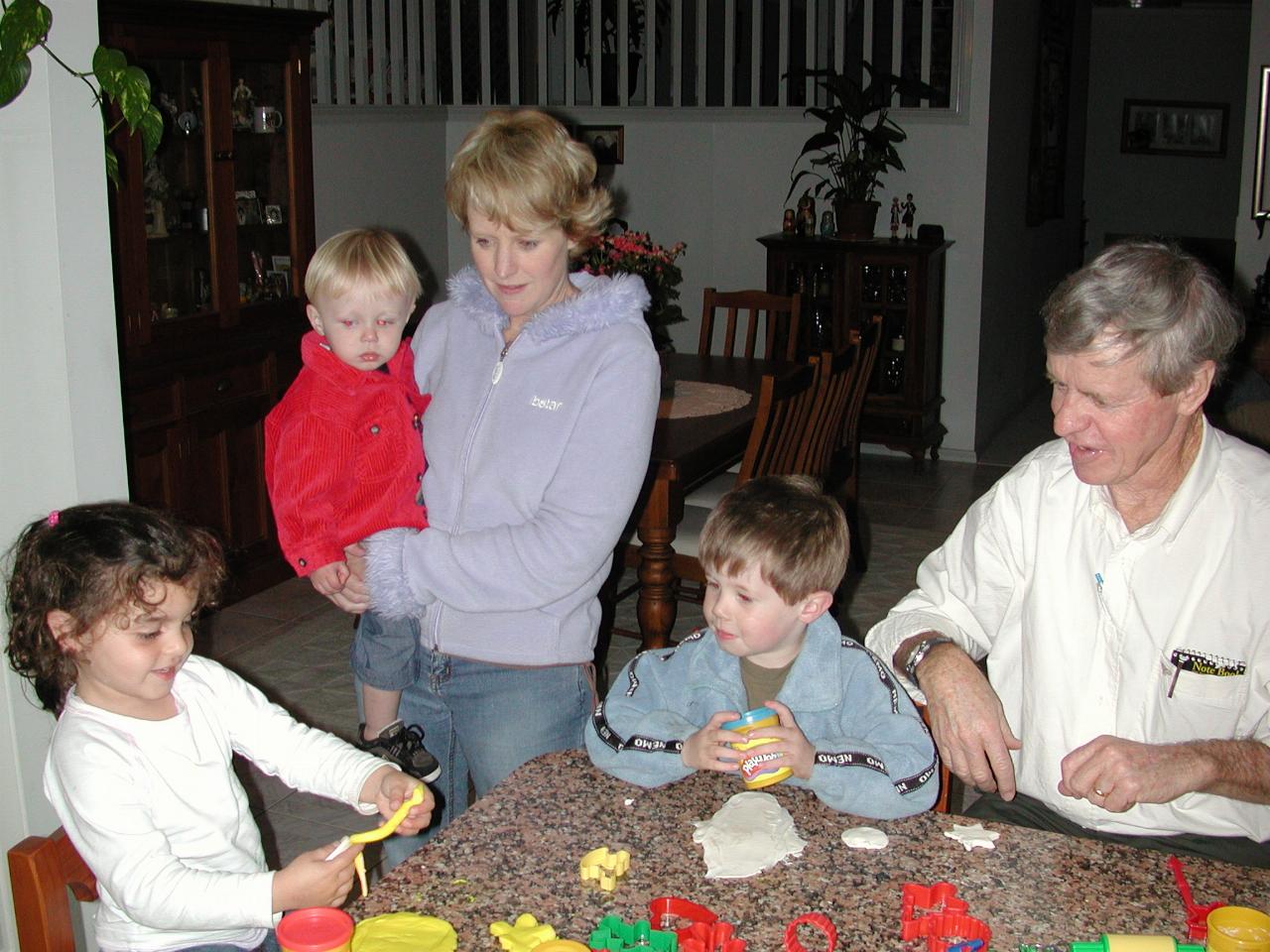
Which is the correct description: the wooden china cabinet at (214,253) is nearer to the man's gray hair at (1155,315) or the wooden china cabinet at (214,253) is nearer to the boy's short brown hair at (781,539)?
the boy's short brown hair at (781,539)

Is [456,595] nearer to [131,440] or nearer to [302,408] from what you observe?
[302,408]

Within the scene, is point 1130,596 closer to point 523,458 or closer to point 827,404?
→ point 523,458

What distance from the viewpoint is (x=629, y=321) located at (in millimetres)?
1653

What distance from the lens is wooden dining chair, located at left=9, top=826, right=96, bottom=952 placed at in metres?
1.31

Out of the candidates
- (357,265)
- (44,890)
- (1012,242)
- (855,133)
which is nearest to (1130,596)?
(357,265)

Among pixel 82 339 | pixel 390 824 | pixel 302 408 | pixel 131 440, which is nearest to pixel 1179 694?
pixel 390 824

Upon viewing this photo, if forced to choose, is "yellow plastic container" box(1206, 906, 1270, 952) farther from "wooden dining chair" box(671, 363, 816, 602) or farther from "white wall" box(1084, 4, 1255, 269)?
"white wall" box(1084, 4, 1255, 269)

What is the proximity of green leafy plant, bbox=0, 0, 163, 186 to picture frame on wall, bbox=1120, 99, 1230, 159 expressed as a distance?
872cm

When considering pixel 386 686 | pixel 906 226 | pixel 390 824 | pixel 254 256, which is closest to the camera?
pixel 390 824

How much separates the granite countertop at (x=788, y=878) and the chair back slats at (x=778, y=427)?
1779 millimetres

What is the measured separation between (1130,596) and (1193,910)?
0.50 m

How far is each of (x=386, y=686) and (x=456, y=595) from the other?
28cm

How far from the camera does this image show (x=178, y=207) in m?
4.08

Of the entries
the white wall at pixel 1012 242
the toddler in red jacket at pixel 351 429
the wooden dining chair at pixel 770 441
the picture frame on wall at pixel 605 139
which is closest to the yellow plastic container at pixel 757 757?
the toddler in red jacket at pixel 351 429
